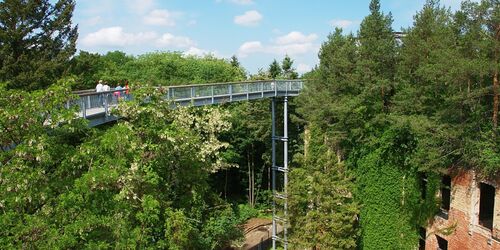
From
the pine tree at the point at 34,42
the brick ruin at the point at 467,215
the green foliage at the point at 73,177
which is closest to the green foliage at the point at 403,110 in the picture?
the brick ruin at the point at 467,215

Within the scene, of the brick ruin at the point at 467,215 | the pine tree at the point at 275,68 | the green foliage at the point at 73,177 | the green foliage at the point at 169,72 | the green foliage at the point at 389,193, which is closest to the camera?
the green foliage at the point at 73,177

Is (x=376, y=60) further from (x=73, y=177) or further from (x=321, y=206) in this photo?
(x=73, y=177)

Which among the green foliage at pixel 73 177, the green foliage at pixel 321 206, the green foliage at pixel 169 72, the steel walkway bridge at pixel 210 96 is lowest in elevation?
the green foliage at pixel 321 206

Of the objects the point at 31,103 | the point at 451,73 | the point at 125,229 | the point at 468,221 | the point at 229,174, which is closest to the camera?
the point at 31,103

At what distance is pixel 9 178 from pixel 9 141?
1.40 metres

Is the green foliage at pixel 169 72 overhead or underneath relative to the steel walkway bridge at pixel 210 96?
overhead

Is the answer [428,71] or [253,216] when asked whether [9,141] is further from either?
→ [253,216]

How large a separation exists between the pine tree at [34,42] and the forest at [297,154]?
0.08 metres

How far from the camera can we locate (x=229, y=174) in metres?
40.7

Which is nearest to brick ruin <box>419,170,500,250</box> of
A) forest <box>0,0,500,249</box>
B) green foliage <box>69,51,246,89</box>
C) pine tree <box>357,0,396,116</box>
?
forest <box>0,0,500,249</box>

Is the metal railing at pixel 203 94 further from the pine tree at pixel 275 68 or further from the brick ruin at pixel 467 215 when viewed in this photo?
the pine tree at pixel 275 68

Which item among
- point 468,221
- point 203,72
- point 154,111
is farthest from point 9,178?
point 203,72

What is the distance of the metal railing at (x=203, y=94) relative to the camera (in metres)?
16.1

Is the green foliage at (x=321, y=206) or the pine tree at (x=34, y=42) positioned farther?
the pine tree at (x=34, y=42)
